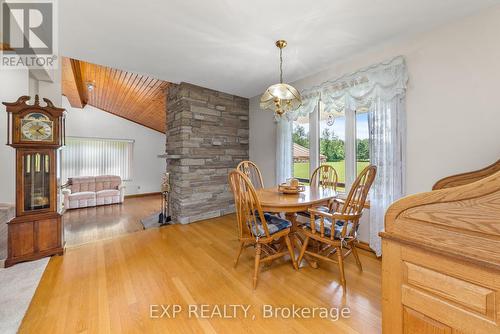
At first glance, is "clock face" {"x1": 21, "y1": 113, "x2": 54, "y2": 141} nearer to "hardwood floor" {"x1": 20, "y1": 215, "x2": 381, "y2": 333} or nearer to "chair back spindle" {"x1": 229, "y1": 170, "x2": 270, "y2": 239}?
"hardwood floor" {"x1": 20, "y1": 215, "x2": 381, "y2": 333}

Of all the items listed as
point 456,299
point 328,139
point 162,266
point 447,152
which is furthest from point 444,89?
point 162,266

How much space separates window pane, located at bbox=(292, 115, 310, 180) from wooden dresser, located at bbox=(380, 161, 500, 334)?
2735 millimetres

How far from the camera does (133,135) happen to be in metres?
7.20

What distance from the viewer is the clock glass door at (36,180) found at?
7.54 ft

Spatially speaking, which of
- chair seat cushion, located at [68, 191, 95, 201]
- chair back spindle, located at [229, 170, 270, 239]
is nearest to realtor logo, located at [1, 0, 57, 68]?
chair back spindle, located at [229, 170, 270, 239]

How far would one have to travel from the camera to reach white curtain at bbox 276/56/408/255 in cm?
229

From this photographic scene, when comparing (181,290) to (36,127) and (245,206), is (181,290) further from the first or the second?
(36,127)

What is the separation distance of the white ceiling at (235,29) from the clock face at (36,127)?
34.3 inches

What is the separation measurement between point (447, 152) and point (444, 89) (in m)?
0.63

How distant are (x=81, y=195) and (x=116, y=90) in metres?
3.06

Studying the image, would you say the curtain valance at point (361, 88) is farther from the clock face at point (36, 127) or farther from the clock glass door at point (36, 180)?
the clock glass door at point (36, 180)

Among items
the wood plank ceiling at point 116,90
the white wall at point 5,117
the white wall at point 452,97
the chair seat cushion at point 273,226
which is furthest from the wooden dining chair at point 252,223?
the white wall at point 5,117

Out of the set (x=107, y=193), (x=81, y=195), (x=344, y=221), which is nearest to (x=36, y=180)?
(x=344, y=221)

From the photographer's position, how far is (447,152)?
203cm
